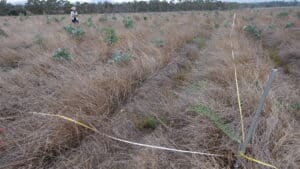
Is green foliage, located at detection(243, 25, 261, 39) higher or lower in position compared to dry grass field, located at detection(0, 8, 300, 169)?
higher

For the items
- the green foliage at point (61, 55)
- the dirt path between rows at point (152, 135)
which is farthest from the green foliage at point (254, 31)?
the green foliage at point (61, 55)

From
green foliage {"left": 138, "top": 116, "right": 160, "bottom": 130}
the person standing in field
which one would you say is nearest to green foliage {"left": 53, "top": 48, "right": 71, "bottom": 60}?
green foliage {"left": 138, "top": 116, "right": 160, "bottom": 130}

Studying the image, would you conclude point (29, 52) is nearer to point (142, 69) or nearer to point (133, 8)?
point (142, 69)

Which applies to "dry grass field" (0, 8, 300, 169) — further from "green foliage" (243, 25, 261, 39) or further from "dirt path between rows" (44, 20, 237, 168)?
"green foliage" (243, 25, 261, 39)

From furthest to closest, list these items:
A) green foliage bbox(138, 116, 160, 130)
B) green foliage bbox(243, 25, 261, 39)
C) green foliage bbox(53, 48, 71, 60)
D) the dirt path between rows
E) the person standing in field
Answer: the person standing in field, green foliage bbox(243, 25, 261, 39), green foliage bbox(53, 48, 71, 60), green foliage bbox(138, 116, 160, 130), the dirt path between rows

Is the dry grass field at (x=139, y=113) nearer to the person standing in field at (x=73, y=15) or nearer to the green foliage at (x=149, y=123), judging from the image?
the green foliage at (x=149, y=123)

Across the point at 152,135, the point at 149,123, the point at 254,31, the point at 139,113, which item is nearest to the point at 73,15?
the point at 254,31

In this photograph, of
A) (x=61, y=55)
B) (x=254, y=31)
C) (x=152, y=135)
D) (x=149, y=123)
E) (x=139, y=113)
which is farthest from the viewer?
(x=254, y=31)

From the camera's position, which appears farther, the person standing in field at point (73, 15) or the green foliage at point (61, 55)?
the person standing in field at point (73, 15)

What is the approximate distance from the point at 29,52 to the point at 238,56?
4.74 metres

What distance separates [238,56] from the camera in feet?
15.4

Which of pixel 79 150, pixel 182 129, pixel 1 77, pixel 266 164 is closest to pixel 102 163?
pixel 79 150

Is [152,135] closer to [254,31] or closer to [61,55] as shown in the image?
[61,55]

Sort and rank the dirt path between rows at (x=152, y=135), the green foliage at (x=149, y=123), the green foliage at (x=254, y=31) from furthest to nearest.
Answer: the green foliage at (x=254, y=31), the green foliage at (x=149, y=123), the dirt path between rows at (x=152, y=135)
